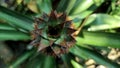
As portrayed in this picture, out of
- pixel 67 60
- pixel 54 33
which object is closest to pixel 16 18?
pixel 54 33

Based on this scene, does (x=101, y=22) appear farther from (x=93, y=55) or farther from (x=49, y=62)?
(x=49, y=62)

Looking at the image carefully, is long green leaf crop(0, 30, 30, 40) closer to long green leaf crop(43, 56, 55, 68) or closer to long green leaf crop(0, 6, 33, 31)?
long green leaf crop(0, 6, 33, 31)

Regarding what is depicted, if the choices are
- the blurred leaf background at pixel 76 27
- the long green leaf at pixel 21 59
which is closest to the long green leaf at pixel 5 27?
the blurred leaf background at pixel 76 27

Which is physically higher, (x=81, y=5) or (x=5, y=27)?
(x=81, y=5)

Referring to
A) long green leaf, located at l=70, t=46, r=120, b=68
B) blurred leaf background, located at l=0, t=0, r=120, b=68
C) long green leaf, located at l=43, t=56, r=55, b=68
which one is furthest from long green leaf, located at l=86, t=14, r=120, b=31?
long green leaf, located at l=43, t=56, r=55, b=68

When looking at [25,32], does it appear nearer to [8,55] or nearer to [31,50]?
[31,50]

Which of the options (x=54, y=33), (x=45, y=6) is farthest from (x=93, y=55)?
(x=45, y=6)

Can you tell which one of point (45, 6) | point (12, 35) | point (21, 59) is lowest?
point (21, 59)

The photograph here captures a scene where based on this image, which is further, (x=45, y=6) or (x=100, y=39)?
(x=45, y=6)

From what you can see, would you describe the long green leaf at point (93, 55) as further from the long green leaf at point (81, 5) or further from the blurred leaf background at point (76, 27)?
the long green leaf at point (81, 5)
